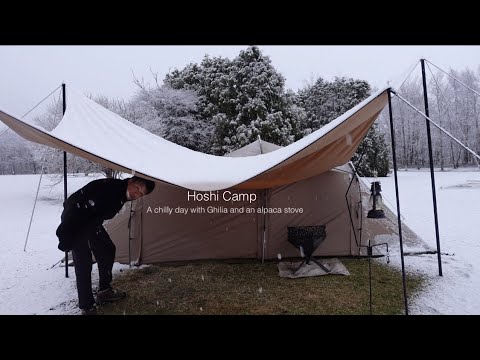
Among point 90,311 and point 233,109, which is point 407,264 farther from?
point 233,109

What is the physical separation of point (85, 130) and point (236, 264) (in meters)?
2.14

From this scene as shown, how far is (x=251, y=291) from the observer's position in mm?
3008

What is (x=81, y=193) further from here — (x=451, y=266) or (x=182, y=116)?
(x=182, y=116)

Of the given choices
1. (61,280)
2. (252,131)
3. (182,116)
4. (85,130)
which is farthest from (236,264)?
(182,116)

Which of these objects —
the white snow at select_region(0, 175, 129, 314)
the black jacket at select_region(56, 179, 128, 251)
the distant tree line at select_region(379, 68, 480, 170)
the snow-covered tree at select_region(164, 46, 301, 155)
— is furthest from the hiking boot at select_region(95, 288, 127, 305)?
the distant tree line at select_region(379, 68, 480, 170)

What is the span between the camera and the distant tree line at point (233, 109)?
9.47 meters

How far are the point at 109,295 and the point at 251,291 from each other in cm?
126

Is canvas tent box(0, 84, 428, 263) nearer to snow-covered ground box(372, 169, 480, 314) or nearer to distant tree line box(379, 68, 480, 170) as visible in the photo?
snow-covered ground box(372, 169, 480, 314)

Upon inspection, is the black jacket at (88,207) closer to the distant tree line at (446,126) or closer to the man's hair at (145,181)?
the man's hair at (145,181)

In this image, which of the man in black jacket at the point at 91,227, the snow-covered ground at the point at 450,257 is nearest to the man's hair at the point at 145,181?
the man in black jacket at the point at 91,227

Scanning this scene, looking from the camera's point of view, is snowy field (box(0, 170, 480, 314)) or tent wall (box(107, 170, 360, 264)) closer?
snowy field (box(0, 170, 480, 314))

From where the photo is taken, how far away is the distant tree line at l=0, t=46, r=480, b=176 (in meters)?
9.47

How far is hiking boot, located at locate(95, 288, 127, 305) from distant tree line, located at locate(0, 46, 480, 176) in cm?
626

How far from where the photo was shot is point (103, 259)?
274 cm
